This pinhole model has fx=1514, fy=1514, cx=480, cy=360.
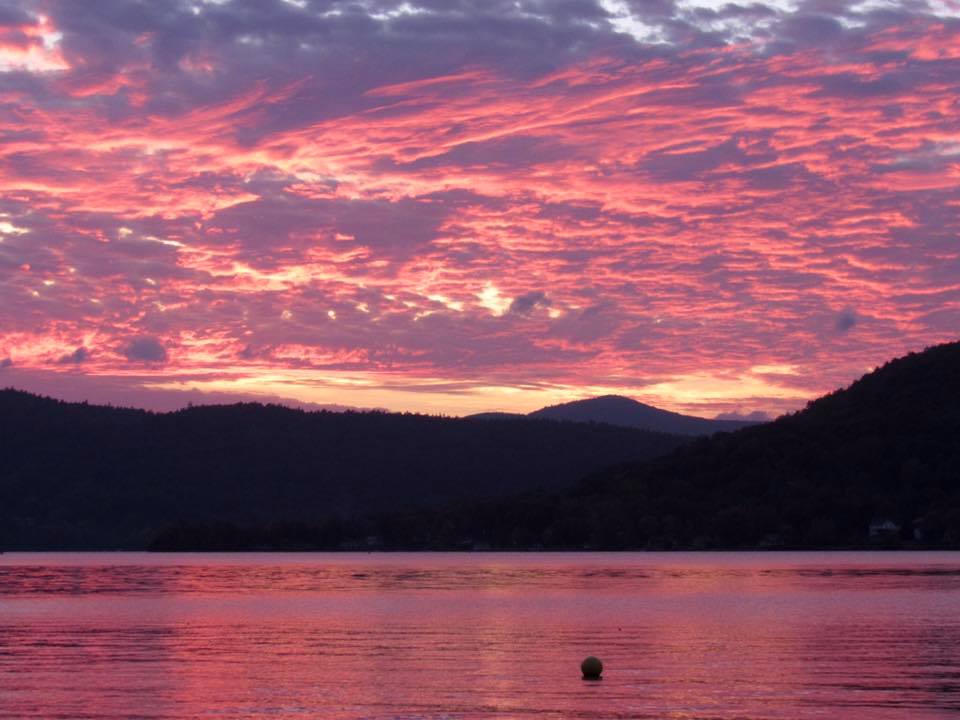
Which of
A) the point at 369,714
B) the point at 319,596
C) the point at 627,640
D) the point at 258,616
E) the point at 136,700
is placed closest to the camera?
the point at 369,714

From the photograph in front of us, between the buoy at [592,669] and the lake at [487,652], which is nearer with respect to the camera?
the lake at [487,652]

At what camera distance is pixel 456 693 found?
50.3m

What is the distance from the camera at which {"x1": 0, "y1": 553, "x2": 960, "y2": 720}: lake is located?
47594 mm

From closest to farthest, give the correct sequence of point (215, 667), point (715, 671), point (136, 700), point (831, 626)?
1. point (136, 700)
2. point (715, 671)
3. point (215, 667)
4. point (831, 626)

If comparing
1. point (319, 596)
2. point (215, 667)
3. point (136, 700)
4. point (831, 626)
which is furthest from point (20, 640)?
point (319, 596)

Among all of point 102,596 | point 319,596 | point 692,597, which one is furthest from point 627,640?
point 102,596

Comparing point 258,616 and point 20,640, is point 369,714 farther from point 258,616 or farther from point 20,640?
point 258,616

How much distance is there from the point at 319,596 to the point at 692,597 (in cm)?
3033

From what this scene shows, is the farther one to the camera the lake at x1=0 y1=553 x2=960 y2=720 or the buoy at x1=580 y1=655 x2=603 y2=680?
the buoy at x1=580 y1=655 x2=603 y2=680

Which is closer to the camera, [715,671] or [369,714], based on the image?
[369,714]

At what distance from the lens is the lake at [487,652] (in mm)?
47594

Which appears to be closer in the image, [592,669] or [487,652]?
[592,669]

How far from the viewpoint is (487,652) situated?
65875mm

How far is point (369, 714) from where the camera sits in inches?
1801
